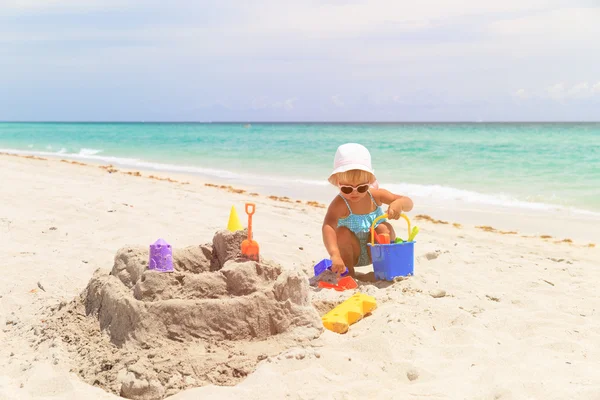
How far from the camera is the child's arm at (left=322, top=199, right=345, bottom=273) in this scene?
172 inches

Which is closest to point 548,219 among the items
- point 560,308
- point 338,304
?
point 560,308

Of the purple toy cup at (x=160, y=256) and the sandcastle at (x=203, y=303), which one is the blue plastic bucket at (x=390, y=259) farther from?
the purple toy cup at (x=160, y=256)

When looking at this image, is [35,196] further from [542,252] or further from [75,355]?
[542,252]

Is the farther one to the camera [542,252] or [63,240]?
[542,252]

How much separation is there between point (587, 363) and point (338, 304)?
1.53m

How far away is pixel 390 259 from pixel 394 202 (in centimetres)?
44

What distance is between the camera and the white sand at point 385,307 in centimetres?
278

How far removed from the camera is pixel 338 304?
13.0 feet

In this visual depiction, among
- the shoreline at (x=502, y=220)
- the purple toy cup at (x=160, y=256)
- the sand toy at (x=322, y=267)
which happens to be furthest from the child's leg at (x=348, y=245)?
the shoreline at (x=502, y=220)

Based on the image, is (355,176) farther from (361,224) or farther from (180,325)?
(180,325)

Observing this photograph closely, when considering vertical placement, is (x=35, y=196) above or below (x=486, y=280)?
above

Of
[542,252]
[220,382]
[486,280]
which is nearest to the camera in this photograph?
[220,382]

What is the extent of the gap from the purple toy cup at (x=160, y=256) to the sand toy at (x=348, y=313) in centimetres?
97

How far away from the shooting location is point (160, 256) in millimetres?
3363
